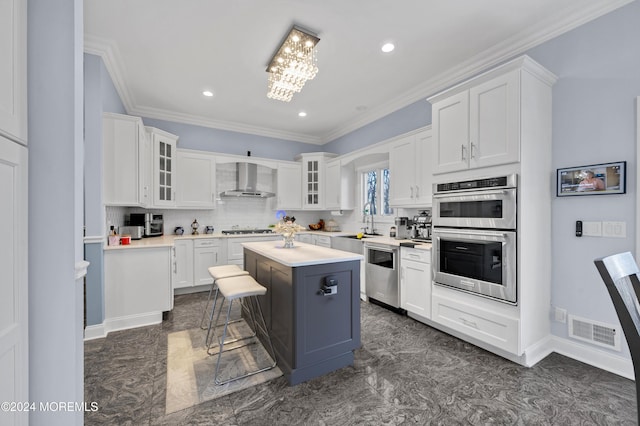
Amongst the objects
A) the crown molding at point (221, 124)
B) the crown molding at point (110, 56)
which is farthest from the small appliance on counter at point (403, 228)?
the crown molding at point (110, 56)

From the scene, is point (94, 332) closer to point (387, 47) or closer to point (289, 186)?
point (289, 186)

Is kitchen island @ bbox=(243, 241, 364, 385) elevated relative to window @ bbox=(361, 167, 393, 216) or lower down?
lower down

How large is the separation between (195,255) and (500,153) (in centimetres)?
413

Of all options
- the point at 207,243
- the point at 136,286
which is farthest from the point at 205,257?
the point at 136,286

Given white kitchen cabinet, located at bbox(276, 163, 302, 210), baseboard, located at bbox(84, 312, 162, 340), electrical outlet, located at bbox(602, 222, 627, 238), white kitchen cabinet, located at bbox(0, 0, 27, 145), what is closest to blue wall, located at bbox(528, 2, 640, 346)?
electrical outlet, located at bbox(602, 222, 627, 238)

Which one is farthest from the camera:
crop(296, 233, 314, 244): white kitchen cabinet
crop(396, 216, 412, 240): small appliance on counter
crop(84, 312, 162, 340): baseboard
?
crop(296, 233, 314, 244): white kitchen cabinet

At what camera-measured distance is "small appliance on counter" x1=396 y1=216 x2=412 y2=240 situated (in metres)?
3.76

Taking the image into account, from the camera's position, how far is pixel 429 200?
3.31 metres

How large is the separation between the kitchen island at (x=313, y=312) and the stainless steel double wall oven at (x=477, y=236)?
104cm

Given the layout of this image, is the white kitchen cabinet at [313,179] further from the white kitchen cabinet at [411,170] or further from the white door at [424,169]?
the white door at [424,169]

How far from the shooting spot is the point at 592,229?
2.23 meters

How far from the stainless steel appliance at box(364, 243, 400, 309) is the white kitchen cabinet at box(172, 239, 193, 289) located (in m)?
2.67

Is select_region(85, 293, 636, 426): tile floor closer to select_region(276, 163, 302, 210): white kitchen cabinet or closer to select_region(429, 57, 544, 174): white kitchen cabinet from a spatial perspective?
select_region(429, 57, 544, 174): white kitchen cabinet

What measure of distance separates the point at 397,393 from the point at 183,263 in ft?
11.4
